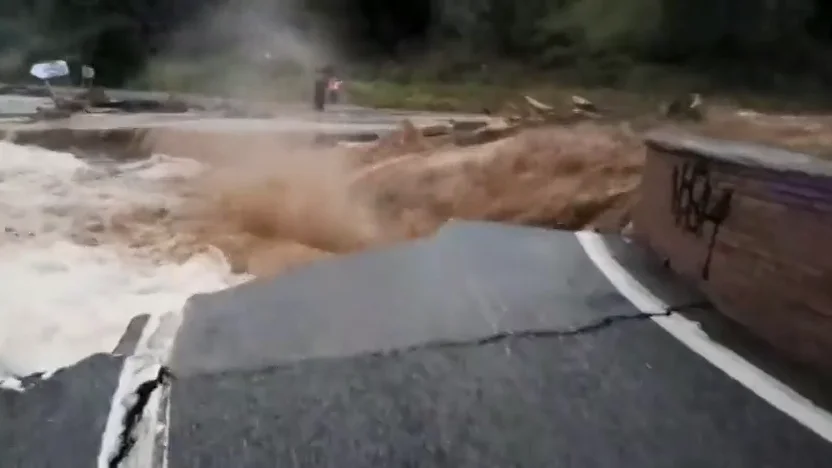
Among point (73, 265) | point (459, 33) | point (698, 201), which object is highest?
point (459, 33)

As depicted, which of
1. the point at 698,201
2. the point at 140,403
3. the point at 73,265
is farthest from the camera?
the point at 73,265

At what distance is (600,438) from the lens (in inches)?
19.8

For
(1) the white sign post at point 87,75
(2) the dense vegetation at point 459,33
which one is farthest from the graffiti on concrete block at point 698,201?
(1) the white sign post at point 87,75

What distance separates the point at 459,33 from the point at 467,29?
1 centimetres

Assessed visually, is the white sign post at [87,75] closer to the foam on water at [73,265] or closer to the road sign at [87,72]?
the road sign at [87,72]

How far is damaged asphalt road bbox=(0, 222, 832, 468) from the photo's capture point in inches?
19.1

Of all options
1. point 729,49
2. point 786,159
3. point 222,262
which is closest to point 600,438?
point 786,159

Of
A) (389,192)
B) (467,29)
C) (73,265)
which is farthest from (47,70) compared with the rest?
(467,29)

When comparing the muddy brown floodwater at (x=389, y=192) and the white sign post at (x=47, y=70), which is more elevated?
the white sign post at (x=47, y=70)

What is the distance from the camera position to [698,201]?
0.82 m

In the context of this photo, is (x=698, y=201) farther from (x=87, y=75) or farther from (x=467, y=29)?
(x=87, y=75)

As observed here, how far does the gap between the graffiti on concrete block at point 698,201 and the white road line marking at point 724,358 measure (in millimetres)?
84

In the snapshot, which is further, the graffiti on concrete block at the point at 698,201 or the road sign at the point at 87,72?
the road sign at the point at 87,72

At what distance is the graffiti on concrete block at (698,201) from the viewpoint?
0.78 m
